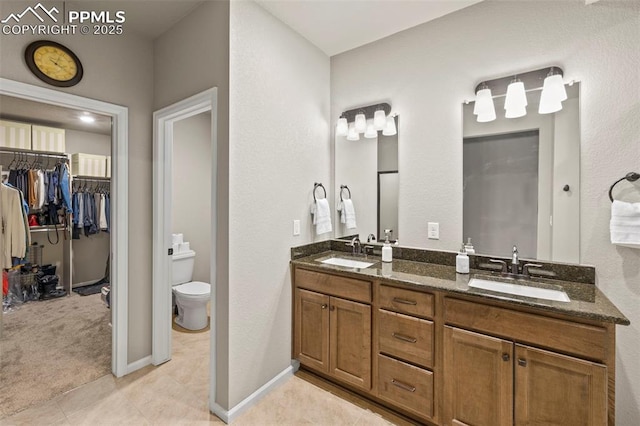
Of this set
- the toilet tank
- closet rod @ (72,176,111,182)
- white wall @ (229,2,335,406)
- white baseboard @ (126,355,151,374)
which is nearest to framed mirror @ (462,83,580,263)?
white wall @ (229,2,335,406)

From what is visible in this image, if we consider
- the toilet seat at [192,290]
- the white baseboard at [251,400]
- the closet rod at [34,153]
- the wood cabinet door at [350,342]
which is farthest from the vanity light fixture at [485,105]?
the closet rod at [34,153]

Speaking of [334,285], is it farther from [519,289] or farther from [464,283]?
[519,289]

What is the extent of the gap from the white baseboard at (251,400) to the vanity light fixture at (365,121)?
2.05 metres

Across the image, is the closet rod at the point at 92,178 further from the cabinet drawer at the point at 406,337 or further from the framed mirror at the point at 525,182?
the framed mirror at the point at 525,182

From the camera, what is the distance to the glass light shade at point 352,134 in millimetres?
2553

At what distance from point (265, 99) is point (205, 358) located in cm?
224

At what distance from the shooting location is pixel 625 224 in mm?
1474

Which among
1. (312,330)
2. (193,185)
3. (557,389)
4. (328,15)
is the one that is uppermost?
(328,15)

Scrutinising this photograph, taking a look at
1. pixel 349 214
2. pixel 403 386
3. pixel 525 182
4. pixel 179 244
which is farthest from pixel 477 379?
pixel 179 244

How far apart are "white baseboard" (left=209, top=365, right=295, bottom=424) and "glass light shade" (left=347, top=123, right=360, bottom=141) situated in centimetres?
201

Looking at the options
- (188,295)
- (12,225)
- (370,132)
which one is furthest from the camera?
(12,225)

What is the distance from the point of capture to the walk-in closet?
244 cm

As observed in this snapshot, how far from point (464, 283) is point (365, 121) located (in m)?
1.54

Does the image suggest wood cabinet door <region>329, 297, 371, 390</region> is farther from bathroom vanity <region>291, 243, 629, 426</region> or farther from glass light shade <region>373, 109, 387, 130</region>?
glass light shade <region>373, 109, 387, 130</region>
